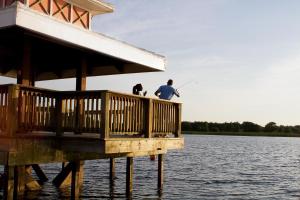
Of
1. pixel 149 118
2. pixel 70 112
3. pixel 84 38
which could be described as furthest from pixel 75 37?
pixel 149 118

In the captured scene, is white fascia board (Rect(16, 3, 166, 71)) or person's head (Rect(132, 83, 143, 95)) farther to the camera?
person's head (Rect(132, 83, 143, 95))

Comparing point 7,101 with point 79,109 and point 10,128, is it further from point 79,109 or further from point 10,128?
point 79,109

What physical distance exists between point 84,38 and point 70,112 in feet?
7.50

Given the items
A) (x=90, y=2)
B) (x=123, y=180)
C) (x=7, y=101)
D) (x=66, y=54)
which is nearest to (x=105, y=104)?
(x=7, y=101)

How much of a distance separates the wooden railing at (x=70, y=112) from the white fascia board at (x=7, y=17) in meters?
1.66

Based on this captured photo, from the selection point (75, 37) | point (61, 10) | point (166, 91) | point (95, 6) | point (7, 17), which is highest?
point (95, 6)

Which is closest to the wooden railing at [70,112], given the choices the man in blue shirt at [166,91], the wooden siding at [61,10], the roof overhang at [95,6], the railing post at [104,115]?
the railing post at [104,115]

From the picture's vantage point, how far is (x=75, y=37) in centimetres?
1309

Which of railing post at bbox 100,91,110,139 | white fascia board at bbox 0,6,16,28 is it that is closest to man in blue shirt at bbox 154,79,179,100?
railing post at bbox 100,91,110,139

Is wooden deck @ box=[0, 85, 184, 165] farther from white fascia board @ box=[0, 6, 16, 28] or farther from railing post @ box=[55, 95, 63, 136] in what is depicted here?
white fascia board @ box=[0, 6, 16, 28]

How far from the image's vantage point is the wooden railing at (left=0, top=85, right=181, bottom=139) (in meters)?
12.1

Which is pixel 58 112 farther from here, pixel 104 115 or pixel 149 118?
pixel 149 118

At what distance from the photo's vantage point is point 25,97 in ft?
40.1

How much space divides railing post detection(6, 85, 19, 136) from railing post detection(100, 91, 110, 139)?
2287mm
